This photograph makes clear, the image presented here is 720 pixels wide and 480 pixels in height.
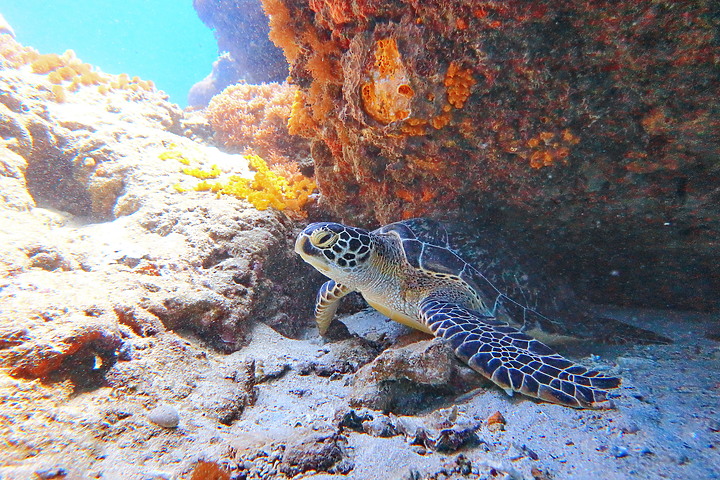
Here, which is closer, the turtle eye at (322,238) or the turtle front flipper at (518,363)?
the turtle front flipper at (518,363)

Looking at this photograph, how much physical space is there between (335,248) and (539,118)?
1.98 meters

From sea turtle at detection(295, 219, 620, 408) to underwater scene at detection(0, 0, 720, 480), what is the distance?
24 mm

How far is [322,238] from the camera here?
115 inches

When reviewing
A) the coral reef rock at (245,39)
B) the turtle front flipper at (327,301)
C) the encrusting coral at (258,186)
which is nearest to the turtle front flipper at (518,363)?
the turtle front flipper at (327,301)

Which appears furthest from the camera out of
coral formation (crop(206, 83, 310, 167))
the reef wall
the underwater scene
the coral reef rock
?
the coral reef rock

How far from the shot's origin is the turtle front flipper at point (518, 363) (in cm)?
174

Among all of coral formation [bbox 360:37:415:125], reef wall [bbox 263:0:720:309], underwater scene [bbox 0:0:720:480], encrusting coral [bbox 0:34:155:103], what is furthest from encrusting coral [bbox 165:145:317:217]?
encrusting coral [bbox 0:34:155:103]

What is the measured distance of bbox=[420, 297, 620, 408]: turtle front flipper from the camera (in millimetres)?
1742

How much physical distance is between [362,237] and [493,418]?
6.14 ft

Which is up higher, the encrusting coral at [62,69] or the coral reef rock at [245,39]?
the coral reef rock at [245,39]

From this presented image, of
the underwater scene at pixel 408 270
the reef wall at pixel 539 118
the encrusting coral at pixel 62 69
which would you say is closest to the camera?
the underwater scene at pixel 408 270

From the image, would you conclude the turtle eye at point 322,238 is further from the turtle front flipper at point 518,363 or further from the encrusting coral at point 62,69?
the encrusting coral at point 62,69

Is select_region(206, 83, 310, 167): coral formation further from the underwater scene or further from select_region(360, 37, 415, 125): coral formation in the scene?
select_region(360, 37, 415, 125): coral formation

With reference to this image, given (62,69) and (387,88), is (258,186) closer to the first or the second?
(387,88)
